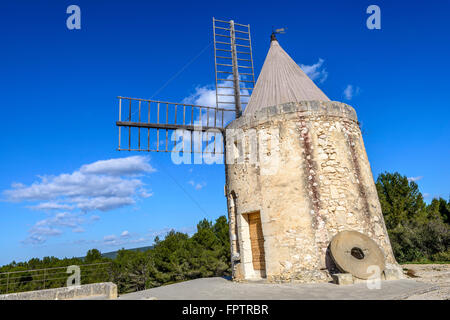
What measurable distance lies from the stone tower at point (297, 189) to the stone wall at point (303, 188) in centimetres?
2

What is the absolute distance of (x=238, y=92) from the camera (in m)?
12.5

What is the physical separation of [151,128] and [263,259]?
228 inches

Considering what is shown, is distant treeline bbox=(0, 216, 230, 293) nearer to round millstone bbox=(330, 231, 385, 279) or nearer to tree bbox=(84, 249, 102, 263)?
tree bbox=(84, 249, 102, 263)

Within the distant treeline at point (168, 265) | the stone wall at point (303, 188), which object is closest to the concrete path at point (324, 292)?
the stone wall at point (303, 188)

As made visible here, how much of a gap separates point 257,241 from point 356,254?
98.4 inches

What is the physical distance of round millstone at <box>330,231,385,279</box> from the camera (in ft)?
21.5

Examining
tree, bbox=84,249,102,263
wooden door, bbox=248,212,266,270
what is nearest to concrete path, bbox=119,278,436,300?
wooden door, bbox=248,212,266,270

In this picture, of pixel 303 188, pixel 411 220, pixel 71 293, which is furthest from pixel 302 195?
pixel 411 220

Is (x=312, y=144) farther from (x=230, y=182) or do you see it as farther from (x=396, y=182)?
(x=396, y=182)

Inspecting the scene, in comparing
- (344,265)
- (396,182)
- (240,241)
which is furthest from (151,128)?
(396,182)

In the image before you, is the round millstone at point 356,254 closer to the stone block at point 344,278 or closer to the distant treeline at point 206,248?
the stone block at point 344,278

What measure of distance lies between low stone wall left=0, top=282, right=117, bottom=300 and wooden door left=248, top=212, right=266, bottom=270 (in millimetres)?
3647

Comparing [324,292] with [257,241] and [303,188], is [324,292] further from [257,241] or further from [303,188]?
[257,241]

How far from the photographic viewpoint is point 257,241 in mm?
8336
